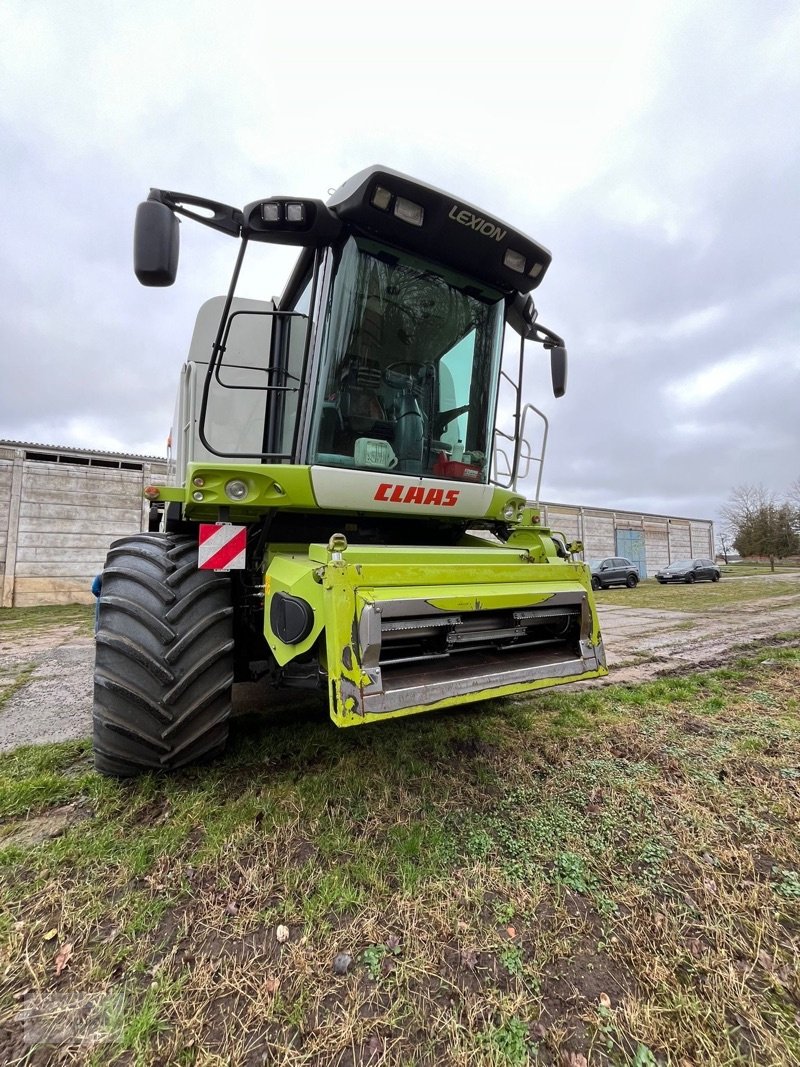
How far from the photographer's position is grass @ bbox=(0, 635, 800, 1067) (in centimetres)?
116

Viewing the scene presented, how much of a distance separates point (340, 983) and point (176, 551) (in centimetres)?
185

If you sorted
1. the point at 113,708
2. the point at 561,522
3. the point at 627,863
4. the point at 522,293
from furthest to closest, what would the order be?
1. the point at 561,522
2. the point at 522,293
3. the point at 113,708
4. the point at 627,863

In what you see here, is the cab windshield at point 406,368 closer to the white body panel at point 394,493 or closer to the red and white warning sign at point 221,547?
the white body panel at point 394,493

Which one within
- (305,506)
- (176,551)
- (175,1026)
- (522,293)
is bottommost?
(175,1026)

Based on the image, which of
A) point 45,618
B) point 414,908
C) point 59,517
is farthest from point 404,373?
point 59,517

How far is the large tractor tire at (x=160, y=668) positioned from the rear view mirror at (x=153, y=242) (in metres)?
1.33

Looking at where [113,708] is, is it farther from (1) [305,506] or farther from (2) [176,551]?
(1) [305,506]

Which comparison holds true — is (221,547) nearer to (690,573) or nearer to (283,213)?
(283,213)

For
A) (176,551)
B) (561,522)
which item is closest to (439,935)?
(176,551)

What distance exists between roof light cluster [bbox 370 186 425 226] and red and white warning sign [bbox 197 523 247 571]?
1.81m

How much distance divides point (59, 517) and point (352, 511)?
14.2 meters

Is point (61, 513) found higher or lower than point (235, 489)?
higher

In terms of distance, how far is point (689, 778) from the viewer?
2.36m

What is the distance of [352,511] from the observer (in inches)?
102
